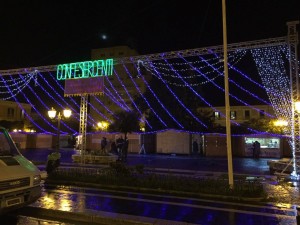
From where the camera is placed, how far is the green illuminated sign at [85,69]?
19016 mm

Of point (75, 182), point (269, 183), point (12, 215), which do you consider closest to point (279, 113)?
point (269, 183)

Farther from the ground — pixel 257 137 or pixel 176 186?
pixel 257 137

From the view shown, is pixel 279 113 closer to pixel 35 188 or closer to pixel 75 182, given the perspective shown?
pixel 75 182

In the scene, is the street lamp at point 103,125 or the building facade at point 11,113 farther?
the building facade at point 11,113

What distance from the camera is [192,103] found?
116 ft

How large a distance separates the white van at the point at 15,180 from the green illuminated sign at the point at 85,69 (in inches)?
478

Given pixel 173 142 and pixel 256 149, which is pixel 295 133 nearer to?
pixel 256 149

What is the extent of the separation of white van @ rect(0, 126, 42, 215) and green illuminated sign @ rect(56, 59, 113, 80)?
12134mm

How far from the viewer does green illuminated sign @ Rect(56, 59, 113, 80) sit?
62.4 feet

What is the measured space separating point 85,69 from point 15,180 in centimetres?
1422

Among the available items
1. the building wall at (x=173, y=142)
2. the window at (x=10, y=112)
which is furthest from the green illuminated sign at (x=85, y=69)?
the window at (x=10, y=112)

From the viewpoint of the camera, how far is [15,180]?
614 cm

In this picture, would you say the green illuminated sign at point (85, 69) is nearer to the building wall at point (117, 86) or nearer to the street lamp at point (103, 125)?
the street lamp at point (103, 125)

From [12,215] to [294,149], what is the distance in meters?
12.4
